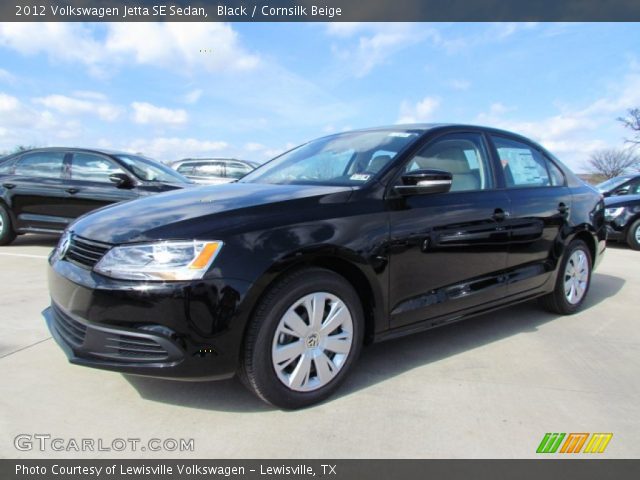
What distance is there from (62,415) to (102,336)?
0.53m

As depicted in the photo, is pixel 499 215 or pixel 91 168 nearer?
pixel 499 215

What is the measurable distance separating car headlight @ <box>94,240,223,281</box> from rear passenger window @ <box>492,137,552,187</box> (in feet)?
8.13

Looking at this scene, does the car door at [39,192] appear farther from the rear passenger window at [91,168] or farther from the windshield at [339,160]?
the windshield at [339,160]

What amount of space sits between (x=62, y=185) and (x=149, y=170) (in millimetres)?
1229

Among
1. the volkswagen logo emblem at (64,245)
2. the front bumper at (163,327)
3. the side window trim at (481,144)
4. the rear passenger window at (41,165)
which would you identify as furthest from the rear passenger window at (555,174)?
the rear passenger window at (41,165)

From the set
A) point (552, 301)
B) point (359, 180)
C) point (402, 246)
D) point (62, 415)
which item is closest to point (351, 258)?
point (402, 246)

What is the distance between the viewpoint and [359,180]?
2898 millimetres

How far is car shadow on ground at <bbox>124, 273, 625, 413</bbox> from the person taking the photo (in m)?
2.57

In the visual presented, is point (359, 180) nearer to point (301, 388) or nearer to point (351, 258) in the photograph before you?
point (351, 258)

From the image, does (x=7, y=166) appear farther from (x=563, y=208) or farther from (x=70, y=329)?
(x=563, y=208)

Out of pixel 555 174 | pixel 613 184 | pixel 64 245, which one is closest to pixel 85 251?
pixel 64 245

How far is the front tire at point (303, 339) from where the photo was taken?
90.0 inches

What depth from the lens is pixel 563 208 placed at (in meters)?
3.99

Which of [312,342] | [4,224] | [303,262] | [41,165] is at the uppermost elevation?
[41,165]
